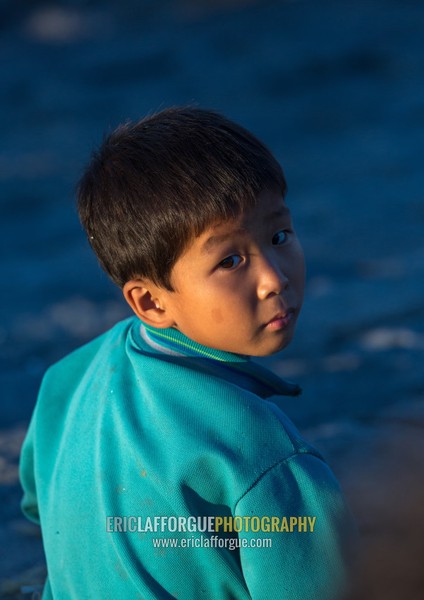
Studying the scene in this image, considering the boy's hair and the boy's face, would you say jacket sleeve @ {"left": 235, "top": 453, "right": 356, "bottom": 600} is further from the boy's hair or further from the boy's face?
the boy's hair

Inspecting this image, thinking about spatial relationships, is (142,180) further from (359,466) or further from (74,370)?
(359,466)

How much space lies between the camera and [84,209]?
193 cm

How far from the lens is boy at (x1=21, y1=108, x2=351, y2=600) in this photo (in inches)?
64.6

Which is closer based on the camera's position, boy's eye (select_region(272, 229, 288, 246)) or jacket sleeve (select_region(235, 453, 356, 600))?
jacket sleeve (select_region(235, 453, 356, 600))

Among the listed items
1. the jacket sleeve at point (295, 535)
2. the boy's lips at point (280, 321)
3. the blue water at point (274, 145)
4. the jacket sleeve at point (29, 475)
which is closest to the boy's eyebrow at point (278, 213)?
the boy's lips at point (280, 321)

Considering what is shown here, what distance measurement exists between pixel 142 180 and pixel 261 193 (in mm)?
218

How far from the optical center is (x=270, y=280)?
1.74 meters

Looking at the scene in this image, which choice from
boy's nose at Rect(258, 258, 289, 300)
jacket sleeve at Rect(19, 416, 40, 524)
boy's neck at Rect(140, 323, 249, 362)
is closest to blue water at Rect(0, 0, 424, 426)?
jacket sleeve at Rect(19, 416, 40, 524)

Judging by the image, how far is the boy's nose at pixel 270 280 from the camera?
1742 millimetres

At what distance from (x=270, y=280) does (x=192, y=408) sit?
0.85 ft

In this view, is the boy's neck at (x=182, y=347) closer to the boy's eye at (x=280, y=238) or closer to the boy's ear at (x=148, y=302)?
the boy's ear at (x=148, y=302)

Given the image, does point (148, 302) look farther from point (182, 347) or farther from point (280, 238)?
point (280, 238)

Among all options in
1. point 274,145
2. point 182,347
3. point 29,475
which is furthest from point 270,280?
point 274,145

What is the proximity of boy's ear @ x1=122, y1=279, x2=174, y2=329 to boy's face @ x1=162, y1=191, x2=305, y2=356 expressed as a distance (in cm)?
4
